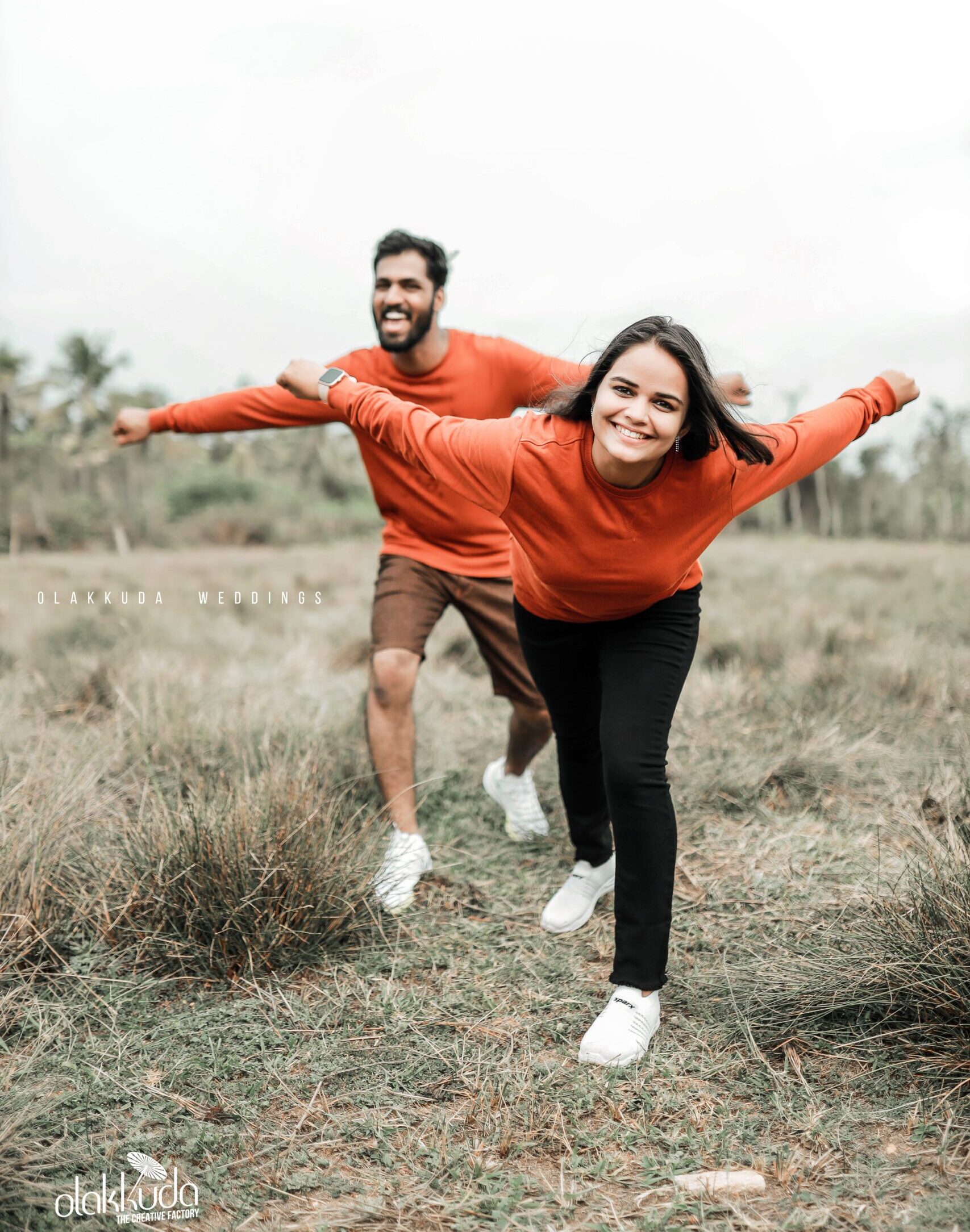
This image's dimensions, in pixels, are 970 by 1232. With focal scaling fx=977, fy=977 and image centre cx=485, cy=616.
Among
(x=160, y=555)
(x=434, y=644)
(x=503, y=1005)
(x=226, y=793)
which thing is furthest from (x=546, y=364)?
(x=160, y=555)

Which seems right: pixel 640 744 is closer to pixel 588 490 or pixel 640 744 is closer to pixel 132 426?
pixel 588 490

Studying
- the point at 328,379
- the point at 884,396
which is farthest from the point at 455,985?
the point at 884,396

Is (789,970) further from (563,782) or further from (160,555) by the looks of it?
(160,555)

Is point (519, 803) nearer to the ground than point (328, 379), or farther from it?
nearer to the ground

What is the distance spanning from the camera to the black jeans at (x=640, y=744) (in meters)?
2.61

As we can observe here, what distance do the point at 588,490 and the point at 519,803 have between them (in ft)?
6.41

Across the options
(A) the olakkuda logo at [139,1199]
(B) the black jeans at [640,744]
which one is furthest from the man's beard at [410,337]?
A: (A) the olakkuda logo at [139,1199]

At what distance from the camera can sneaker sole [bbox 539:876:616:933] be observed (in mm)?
3275

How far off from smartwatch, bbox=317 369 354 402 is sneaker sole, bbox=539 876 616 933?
182 centimetres

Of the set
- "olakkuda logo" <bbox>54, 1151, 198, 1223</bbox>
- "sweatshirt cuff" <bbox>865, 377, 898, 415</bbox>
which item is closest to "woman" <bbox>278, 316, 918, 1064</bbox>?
"sweatshirt cuff" <bbox>865, 377, 898, 415</bbox>

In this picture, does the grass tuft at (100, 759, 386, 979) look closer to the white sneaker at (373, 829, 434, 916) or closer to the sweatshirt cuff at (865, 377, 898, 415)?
the white sneaker at (373, 829, 434, 916)

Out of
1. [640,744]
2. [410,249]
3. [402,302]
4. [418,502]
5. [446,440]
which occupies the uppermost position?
[410,249]

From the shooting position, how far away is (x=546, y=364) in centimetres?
396

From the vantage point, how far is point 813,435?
2.71 meters
